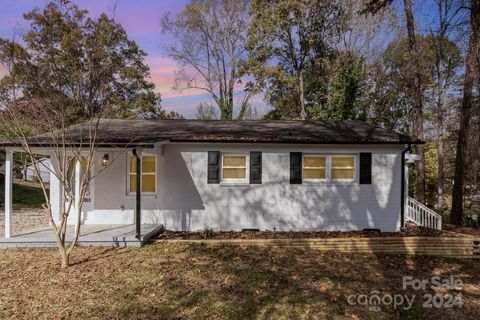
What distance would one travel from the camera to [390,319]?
4.52 m

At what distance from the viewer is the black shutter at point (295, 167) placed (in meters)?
9.48

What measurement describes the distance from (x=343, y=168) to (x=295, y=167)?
59.0 inches

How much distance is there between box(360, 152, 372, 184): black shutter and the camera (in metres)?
9.54

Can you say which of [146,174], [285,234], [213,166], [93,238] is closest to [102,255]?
[93,238]

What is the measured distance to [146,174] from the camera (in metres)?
9.52

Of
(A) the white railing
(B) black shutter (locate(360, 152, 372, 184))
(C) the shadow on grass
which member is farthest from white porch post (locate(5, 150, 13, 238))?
(A) the white railing

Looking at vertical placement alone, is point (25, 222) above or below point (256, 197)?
below

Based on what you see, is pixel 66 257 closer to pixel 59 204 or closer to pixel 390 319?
pixel 59 204

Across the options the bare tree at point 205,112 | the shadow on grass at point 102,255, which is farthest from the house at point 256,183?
the bare tree at point 205,112

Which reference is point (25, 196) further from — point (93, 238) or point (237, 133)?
point (237, 133)

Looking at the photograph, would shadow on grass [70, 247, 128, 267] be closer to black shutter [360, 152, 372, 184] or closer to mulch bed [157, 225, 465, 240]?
mulch bed [157, 225, 465, 240]

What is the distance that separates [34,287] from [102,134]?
488cm

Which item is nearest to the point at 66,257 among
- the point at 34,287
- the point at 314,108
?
the point at 34,287

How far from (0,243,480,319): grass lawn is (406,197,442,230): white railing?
133 inches
